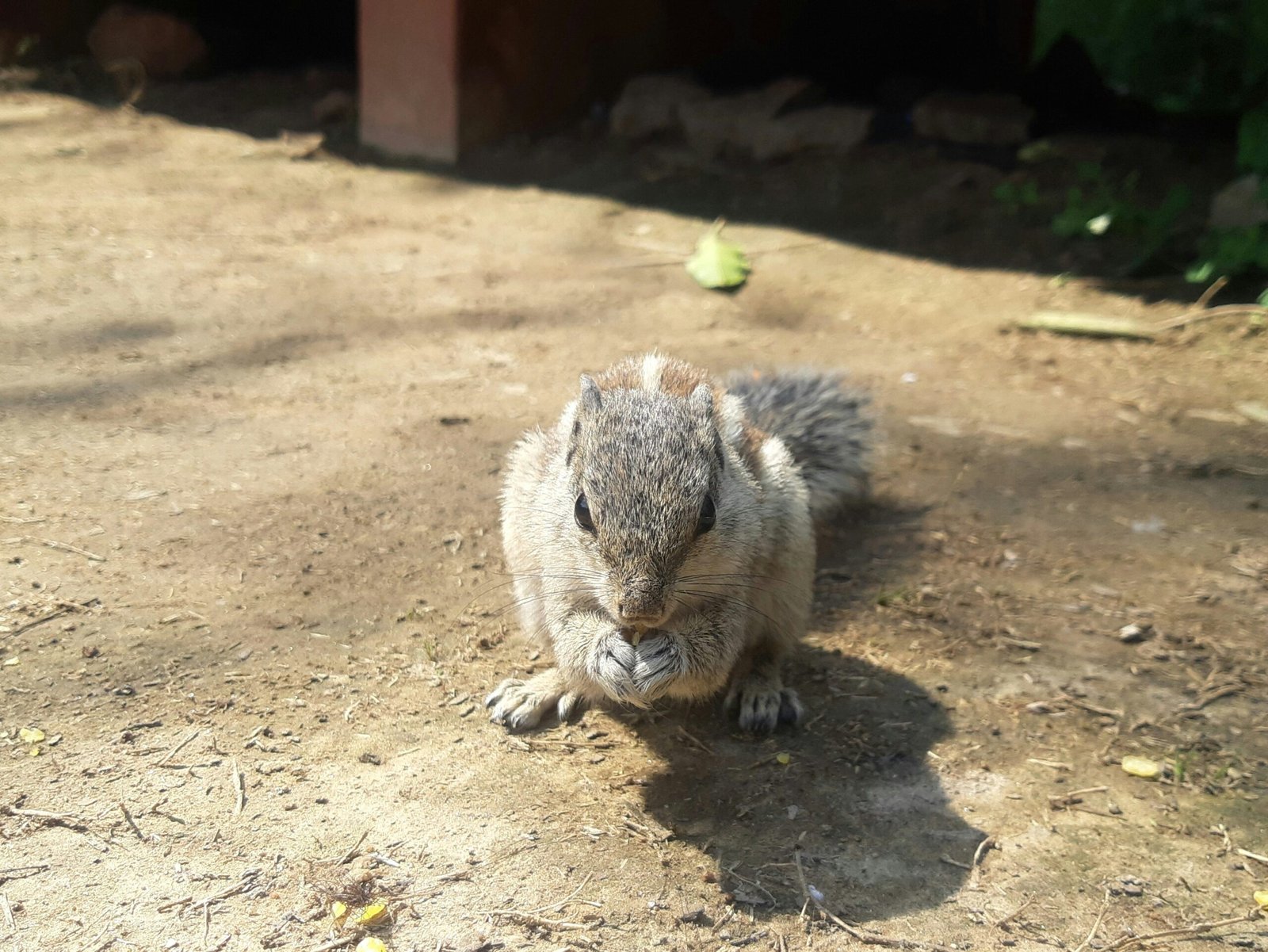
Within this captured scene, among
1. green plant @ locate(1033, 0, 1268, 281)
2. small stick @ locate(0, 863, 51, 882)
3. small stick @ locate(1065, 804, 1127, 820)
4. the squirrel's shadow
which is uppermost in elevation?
green plant @ locate(1033, 0, 1268, 281)

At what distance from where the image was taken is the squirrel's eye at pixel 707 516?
2.70 meters

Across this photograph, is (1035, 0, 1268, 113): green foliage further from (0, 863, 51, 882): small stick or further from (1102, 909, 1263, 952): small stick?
(0, 863, 51, 882): small stick

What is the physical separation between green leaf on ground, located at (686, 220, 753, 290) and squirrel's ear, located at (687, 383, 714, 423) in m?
3.45

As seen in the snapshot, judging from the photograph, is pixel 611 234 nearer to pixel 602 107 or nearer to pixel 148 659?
pixel 602 107

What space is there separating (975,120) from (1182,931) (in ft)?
20.8

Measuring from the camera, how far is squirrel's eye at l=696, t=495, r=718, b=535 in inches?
106

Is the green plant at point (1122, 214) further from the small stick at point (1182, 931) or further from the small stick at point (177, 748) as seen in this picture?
the small stick at point (177, 748)

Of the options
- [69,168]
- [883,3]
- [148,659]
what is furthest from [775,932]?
[883,3]

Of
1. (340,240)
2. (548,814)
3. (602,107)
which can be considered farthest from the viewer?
(602,107)

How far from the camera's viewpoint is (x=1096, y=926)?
2518 mm

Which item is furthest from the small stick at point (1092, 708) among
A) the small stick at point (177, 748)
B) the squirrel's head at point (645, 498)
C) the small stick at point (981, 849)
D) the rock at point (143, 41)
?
the rock at point (143, 41)

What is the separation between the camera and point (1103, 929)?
2512 millimetres

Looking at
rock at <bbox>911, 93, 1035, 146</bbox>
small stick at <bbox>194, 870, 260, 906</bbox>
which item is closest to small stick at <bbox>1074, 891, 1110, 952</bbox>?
small stick at <bbox>194, 870, 260, 906</bbox>

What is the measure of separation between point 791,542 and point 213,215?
16.7 feet
